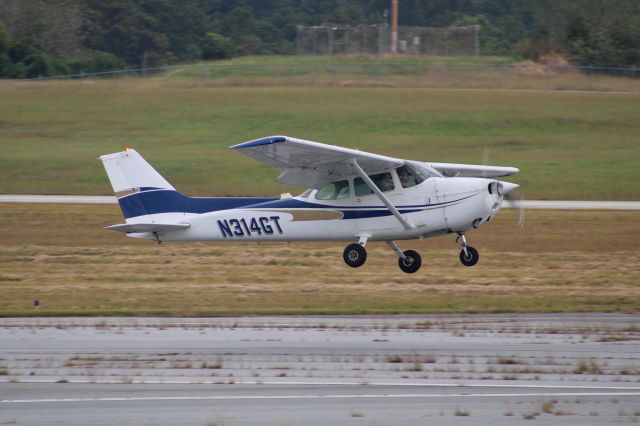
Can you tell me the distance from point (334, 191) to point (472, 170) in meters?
2.93

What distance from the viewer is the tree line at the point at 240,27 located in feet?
195

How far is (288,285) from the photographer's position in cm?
2316

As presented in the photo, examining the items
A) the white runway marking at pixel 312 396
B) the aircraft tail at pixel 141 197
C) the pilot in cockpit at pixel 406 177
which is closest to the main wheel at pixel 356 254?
the pilot in cockpit at pixel 406 177

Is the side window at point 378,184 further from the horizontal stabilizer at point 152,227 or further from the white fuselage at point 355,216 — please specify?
the horizontal stabilizer at point 152,227

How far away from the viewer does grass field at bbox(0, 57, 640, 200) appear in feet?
128

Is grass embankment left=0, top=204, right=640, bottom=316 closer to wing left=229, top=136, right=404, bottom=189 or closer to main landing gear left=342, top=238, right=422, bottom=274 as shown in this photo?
main landing gear left=342, top=238, right=422, bottom=274

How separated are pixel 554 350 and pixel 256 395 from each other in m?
5.10

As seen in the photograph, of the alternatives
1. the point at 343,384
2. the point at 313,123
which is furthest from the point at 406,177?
the point at 313,123

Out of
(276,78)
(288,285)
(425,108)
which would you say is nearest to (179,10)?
(276,78)

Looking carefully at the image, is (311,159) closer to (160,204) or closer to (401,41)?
(160,204)

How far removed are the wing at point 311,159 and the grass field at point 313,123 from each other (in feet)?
54.3

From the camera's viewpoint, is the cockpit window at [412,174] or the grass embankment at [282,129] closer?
the cockpit window at [412,174]

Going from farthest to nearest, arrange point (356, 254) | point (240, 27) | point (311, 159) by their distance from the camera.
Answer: point (240, 27)
point (356, 254)
point (311, 159)

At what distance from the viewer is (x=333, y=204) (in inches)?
758
